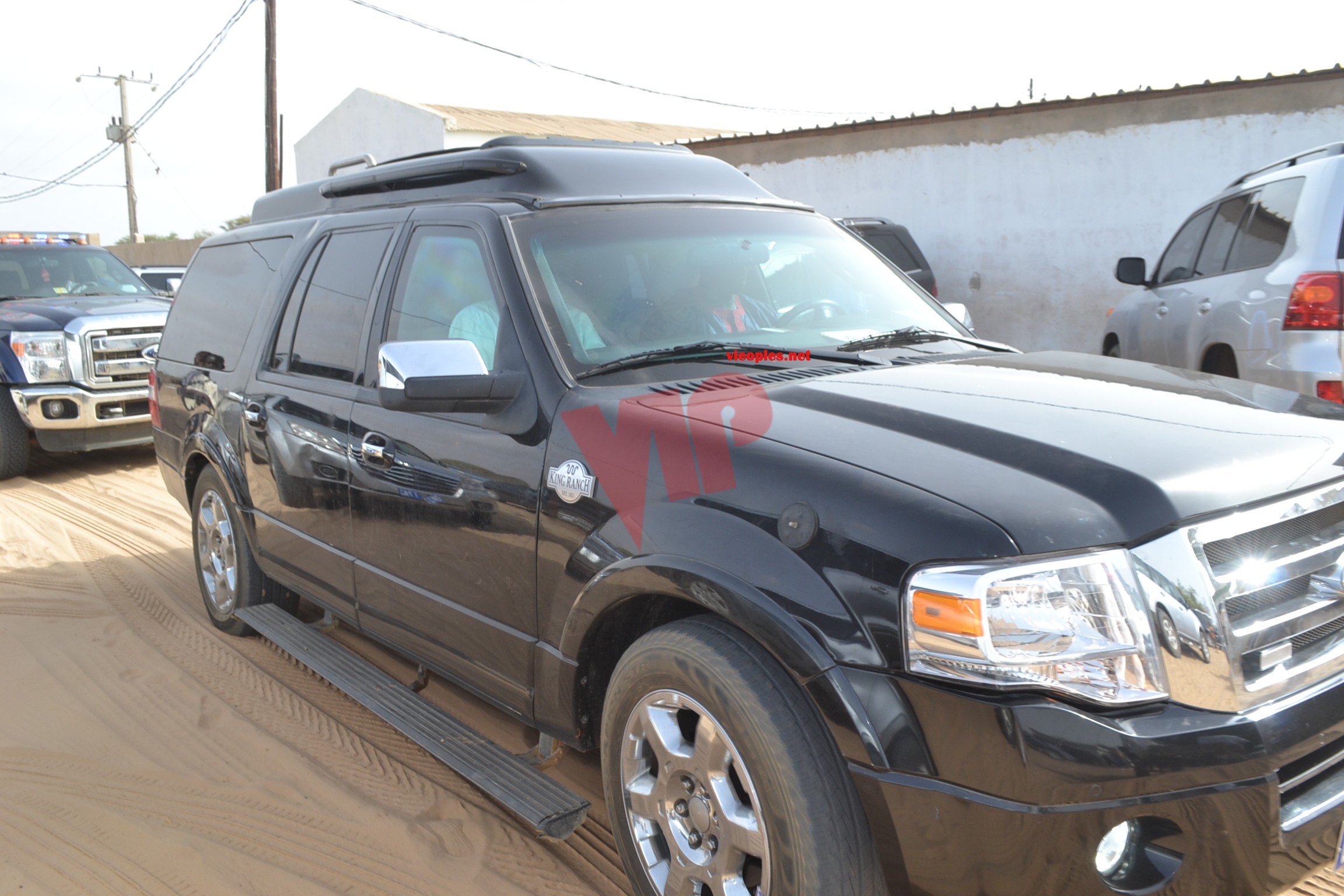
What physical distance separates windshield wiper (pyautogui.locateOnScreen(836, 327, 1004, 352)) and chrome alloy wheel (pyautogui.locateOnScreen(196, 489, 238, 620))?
3.16 meters

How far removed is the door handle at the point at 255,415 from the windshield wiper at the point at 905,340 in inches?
96.7

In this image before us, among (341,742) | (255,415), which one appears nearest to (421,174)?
(255,415)

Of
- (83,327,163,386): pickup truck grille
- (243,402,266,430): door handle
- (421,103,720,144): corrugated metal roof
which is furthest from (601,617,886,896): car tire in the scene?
(421,103,720,144): corrugated metal roof

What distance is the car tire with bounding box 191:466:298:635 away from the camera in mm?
4680

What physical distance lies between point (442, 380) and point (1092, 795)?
1828 mm

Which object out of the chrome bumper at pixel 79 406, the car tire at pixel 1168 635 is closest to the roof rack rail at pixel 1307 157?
the car tire at pixel 1168 635

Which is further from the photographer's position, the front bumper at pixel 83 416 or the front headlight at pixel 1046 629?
the front bumper at pixel 83 416

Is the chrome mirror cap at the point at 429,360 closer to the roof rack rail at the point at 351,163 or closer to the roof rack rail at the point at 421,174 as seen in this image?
the roof rack rail at the point at 421,174

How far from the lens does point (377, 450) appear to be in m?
3.33

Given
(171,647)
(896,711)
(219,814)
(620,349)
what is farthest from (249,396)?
(896,711)

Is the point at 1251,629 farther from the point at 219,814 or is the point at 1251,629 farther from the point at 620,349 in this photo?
the point at 219,814

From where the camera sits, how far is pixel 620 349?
2.92 metres

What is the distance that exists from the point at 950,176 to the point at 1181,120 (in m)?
2.88

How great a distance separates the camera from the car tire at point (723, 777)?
1959 mm
